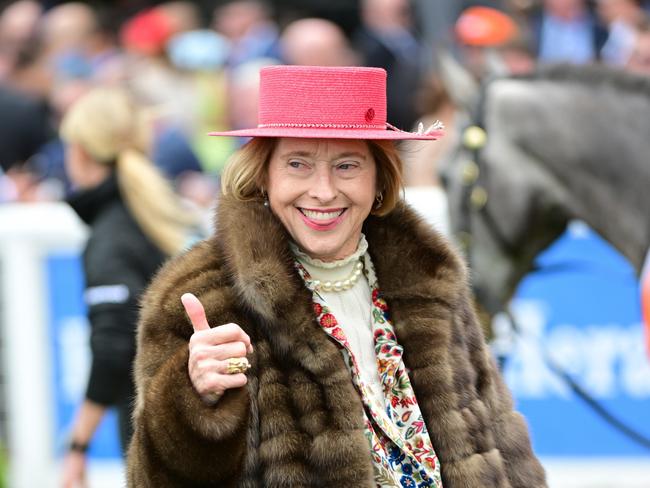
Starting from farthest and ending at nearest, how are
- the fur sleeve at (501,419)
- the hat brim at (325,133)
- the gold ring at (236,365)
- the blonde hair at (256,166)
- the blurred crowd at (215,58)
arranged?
the blurred crowd at (215,58) < the fur sleeve at (501,419) < the blonde hair at (256,166) < the hat brim at (325,133) < the gold ring at (236,365)

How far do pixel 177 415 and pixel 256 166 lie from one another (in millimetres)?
681

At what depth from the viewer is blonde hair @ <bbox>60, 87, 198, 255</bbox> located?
17.9 ft

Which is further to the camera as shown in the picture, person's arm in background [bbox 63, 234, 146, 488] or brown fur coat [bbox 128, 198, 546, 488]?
person's arm in background [bbox 63, 234, 146, 488]

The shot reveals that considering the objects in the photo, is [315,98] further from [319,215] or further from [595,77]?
[595,77]

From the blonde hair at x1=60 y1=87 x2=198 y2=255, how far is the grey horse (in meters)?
1.55

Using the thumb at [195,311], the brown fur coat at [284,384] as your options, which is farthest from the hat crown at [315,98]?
the thumb at [195,311]

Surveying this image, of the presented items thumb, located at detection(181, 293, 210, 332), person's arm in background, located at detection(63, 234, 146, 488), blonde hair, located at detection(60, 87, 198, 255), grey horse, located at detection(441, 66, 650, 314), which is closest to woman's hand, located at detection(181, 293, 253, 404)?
thumb, located at detection(181, 293, 210, 332)

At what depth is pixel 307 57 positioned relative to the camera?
9.02 meters

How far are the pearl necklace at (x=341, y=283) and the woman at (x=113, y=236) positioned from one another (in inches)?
91.2

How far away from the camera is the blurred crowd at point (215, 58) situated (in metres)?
8.47

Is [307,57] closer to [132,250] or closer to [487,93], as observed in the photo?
[487,93]

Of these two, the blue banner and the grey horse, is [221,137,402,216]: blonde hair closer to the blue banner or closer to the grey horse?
the grey horse

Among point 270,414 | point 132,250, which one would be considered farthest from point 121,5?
point 270,414

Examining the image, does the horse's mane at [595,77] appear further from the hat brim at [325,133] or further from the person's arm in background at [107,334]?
the hat brim at [325,133]
